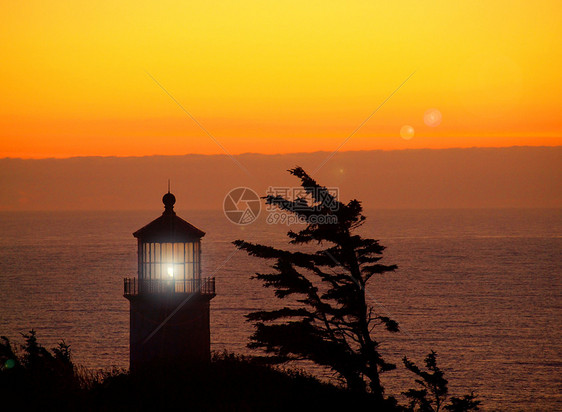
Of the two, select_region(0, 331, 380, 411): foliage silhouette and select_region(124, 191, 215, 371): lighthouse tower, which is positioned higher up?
select_region(124, 191, 215, 371): lighthouse tower

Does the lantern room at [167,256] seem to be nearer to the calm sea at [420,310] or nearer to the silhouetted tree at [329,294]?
the silhouetted tree at [329,294]

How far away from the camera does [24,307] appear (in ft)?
266

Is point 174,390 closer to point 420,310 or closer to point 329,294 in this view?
point 329,294

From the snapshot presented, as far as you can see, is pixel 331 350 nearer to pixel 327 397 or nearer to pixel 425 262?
pixel 327 397

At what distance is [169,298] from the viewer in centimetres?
2200

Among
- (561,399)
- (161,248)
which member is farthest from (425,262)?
(161,248)

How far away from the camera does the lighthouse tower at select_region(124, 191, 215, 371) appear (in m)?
21.8

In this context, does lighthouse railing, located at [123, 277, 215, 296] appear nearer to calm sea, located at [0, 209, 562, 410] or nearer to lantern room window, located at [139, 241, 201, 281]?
lantern room window, located at [139, 241, 201, 281]

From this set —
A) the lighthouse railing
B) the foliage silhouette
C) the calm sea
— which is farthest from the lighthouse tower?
the calm sea

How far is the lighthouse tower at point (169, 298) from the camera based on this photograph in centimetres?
2181

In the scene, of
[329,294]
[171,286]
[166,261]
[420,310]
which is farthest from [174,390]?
[420,310]

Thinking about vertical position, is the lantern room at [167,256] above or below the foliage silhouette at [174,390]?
above

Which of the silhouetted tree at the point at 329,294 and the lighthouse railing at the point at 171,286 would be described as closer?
the silhouetted tree at the point at 329,294

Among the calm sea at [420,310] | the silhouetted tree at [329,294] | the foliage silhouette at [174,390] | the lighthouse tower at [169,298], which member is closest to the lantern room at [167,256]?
the lighthouse tower at [169,298]
